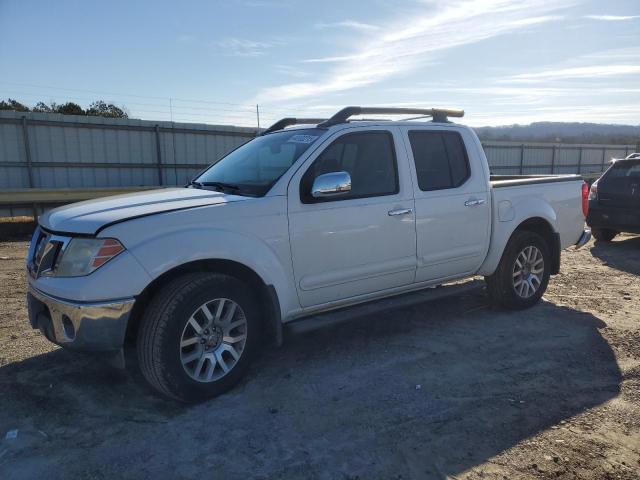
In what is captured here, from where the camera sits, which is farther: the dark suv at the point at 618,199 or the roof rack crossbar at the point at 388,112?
the dark suv at the point at 618,199

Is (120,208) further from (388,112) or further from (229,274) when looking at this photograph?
(388,112)

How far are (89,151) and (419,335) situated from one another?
11625mm

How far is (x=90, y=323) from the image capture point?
3.12m

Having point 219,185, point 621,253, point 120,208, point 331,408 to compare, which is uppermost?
point 219,185

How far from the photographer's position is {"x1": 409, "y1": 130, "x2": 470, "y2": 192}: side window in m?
4.65

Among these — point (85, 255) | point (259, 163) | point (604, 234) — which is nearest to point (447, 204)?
point (259, 163)

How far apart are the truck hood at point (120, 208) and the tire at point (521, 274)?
305 cm

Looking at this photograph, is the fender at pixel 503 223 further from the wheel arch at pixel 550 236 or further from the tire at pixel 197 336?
the tire at pixel 197 336

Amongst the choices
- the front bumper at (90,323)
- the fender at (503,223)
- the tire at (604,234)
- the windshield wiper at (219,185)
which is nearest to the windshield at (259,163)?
the windshield wiper at (219,185)

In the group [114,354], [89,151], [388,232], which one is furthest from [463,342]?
[89,151]

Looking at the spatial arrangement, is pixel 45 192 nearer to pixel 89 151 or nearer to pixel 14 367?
pixel 89 151

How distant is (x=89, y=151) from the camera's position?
44.2 feet

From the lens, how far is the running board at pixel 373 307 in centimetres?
392

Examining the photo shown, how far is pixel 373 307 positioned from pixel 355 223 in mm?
773
